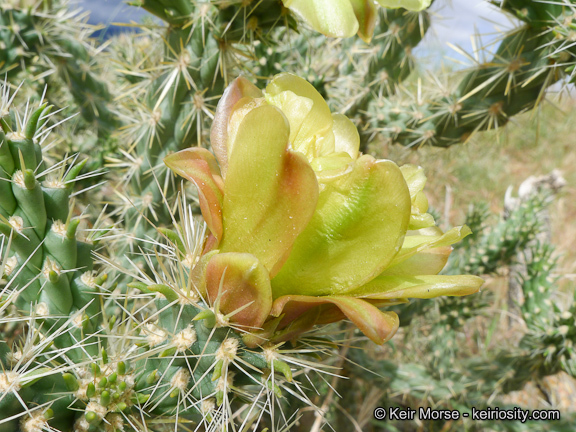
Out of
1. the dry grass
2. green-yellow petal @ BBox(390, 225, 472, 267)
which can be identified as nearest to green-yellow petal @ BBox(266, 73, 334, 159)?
green-yellow petal @ BBox(390, 225, 472, 267)

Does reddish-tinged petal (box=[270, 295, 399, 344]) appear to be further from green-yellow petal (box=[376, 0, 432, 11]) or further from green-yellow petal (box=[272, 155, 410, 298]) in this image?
green-yellow petal (box=[376, 0, 432, 11])

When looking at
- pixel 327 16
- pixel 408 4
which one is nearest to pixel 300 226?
pixel 327 16

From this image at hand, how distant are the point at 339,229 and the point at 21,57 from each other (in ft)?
4.63

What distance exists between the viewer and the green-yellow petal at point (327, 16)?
56cm

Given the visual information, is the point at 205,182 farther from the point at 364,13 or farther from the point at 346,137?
the point at 364,13

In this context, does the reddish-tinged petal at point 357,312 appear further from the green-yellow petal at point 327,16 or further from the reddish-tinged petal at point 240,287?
the green-yellow petal at point 327,16

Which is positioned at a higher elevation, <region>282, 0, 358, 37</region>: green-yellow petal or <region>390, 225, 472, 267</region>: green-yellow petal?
<region>282, 0, 358, 37</region>: green-yellow petal

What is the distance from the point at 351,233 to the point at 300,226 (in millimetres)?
52

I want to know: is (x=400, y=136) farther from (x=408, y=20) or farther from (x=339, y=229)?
(x=339, y=229)

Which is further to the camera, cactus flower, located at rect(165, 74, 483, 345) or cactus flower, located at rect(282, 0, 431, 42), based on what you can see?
cactus flower, located at rect(282, 0, 431, 42)

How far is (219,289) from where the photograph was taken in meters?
0.45

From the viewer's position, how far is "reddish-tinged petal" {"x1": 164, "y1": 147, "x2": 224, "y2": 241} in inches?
18.3

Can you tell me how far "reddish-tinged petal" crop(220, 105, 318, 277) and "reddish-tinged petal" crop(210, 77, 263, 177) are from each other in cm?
5

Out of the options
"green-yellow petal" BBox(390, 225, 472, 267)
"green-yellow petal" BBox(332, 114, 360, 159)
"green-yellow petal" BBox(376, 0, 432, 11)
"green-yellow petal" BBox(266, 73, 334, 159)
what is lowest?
"green-yellow petal" BBox(390, 225, 472, 267)
